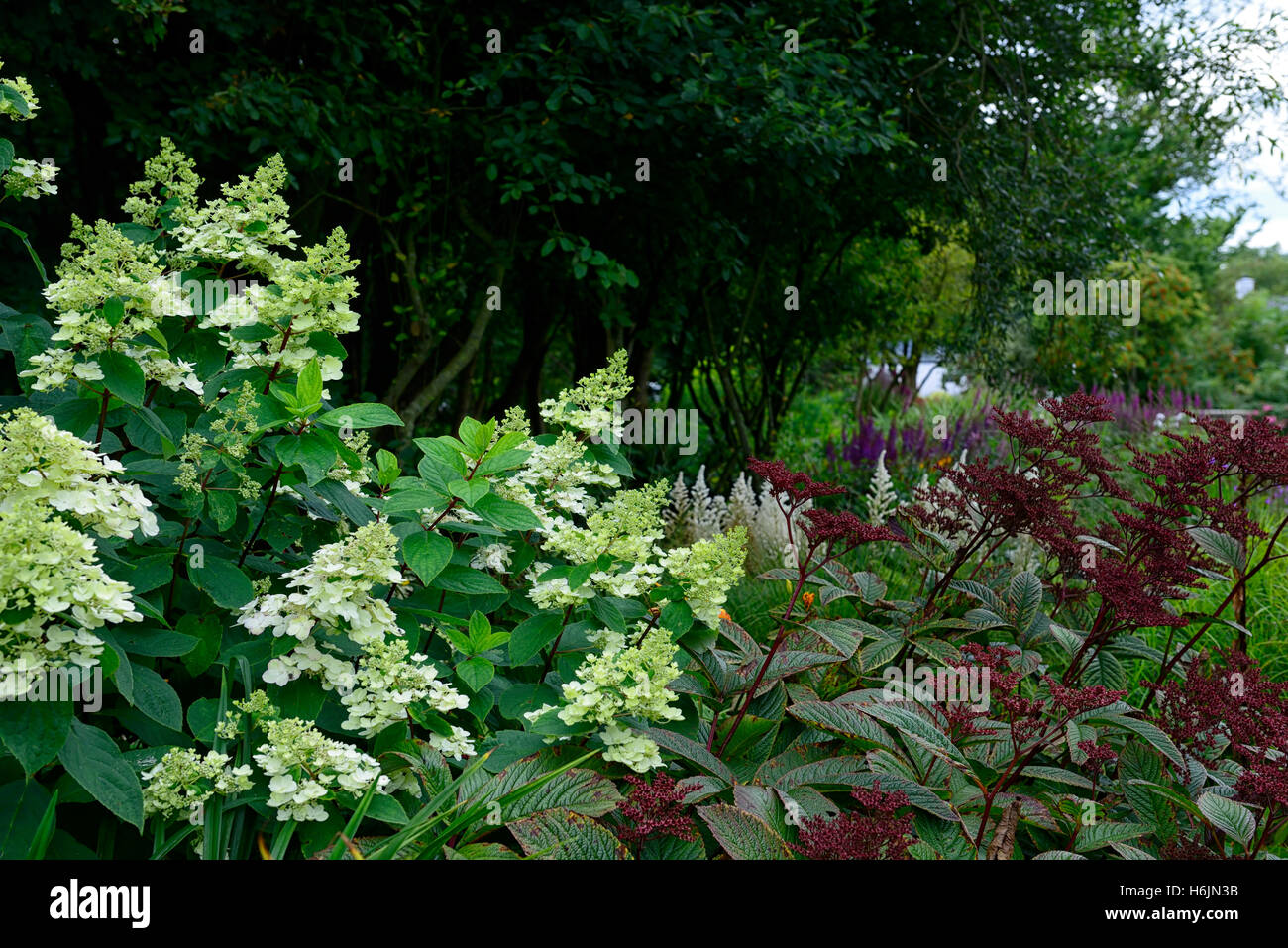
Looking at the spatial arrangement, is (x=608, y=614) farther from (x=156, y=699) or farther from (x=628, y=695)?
(x=156, y=699)

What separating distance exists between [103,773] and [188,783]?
0.13 metres

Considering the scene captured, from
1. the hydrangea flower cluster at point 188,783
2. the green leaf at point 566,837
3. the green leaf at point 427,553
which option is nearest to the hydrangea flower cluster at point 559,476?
the green leaf at point 427,553

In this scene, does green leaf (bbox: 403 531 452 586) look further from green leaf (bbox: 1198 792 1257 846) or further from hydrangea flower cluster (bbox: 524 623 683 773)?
green leaf (bbox: 1198 792 1257 846)

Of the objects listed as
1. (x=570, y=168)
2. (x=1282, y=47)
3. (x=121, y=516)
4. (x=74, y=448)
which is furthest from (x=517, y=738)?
(x=1282, y=47)

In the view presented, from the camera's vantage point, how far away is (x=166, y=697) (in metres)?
1.64

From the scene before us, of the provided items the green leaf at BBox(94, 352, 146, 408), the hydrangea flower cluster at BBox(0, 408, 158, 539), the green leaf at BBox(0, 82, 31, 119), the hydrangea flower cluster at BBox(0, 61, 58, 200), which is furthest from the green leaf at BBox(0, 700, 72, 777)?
A: the green leaf at BBox(0, 82, 31, 119)

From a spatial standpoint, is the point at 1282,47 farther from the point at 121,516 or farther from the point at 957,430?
the point at 121,516

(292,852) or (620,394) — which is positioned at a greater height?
(620,394)

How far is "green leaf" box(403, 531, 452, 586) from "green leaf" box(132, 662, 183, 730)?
1.51 ft

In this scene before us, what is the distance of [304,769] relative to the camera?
1595 millimetres

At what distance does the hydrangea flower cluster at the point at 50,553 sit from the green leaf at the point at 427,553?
48 centimetres

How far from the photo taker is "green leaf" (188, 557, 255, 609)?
70.0 inches

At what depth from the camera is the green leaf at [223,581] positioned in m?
1.78

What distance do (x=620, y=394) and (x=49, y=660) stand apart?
4.39ft
